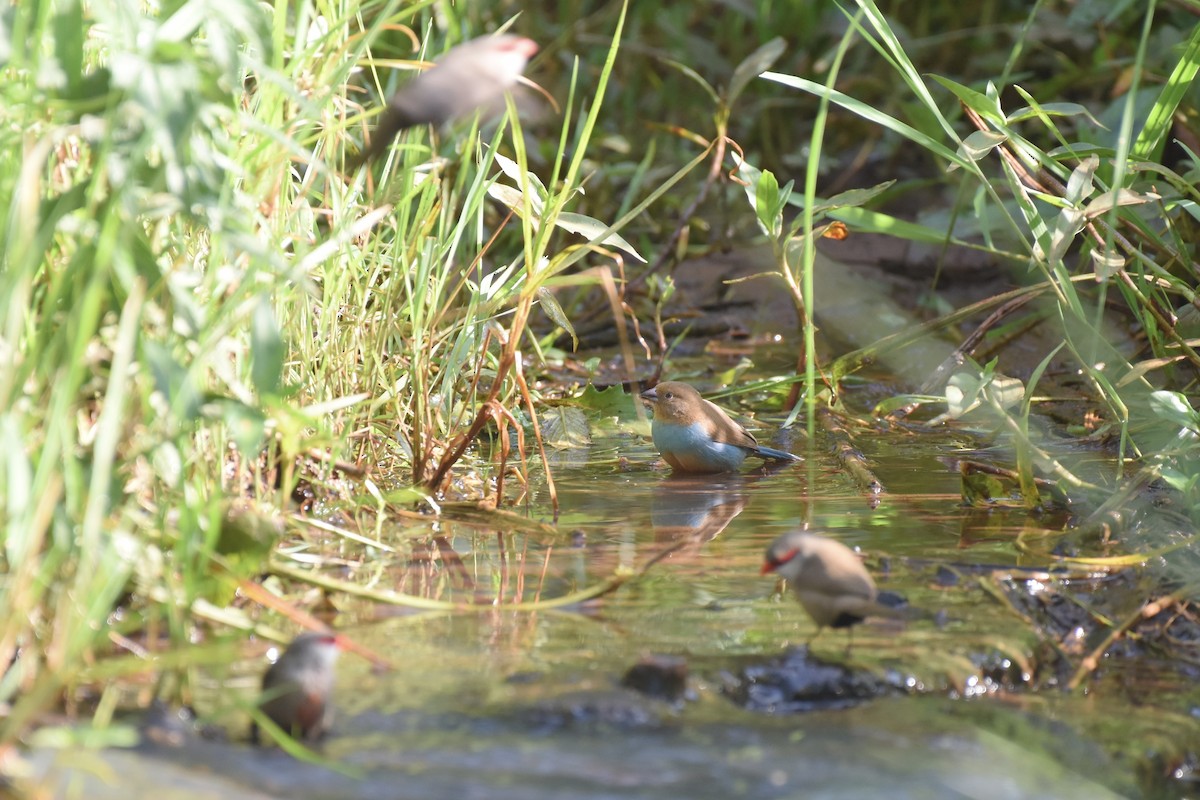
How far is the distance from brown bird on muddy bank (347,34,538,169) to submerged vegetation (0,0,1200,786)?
5.6 inches

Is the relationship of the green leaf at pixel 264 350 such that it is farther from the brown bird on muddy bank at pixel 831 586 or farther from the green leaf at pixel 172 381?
the brown bird on muddy bank at pixel 831 586

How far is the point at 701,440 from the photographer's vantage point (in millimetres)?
4020

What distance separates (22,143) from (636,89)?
567cm

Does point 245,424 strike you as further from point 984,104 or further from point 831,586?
point 984,104

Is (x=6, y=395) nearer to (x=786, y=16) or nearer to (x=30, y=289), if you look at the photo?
(x=30, y=289)

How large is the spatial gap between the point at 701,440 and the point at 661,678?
6.30ft

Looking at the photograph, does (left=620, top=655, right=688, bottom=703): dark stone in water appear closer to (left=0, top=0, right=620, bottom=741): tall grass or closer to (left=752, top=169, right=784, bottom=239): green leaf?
(left=0, top=0, right=620, bottom=741): tall grass

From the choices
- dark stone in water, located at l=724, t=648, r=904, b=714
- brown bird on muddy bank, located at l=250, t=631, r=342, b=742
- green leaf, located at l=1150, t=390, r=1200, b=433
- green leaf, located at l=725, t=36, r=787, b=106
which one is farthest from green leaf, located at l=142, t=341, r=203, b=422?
green leaf, located at l=725, t=36, r=787, b=106

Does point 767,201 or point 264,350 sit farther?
point 767,201

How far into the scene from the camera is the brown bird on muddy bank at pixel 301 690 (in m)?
1.93

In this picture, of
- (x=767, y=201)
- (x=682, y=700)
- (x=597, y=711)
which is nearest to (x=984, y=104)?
(x=767, y=201)

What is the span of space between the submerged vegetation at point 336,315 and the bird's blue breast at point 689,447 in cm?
27

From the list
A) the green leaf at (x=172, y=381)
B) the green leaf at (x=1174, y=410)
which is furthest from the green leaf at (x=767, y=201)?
the green leaf at (x=172, y=381)

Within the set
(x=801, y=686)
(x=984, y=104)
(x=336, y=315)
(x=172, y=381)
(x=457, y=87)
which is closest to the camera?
(x=172, y=381)
